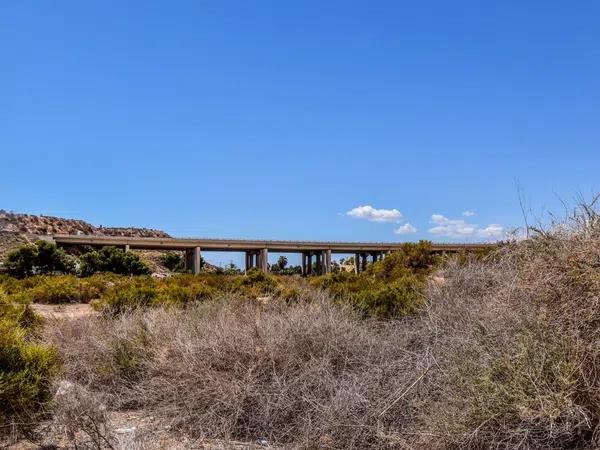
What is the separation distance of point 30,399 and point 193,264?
52.4 m

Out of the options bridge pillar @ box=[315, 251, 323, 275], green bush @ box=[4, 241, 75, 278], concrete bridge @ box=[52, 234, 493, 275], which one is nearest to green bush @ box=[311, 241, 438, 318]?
green bush @ box=[4, 241, 75, 278]

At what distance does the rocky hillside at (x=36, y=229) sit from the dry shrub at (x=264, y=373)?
48822 mm

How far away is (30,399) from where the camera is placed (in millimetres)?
5766

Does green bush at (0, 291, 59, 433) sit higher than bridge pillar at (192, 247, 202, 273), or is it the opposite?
bridge pillar at (192, 247, 202, 273)

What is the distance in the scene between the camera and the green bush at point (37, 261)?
121ft

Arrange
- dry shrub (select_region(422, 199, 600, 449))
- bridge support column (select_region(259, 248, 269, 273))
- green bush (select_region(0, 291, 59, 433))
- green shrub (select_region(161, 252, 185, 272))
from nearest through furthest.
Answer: dry shrub (select_region(422, 199, 600, 449))
green bush (select_region(0, 291, 59, 433))
bridge support column (select_region(259, 248, 269, 273))
green shrub (select_region(161, 252, 185, 272))

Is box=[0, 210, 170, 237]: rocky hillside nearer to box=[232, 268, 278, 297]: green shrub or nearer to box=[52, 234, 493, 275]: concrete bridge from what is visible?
box=[52, 234, 493, 275]: concrete bridge

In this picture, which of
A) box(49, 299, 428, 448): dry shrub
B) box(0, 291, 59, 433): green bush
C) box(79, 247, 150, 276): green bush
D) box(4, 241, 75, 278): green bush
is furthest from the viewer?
box(79, 247, 150, 276): green bush

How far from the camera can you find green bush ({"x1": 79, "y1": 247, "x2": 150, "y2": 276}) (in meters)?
42.8

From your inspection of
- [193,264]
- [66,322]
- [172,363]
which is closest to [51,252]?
[193,264]

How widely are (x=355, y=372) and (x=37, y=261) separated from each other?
37.6 metres

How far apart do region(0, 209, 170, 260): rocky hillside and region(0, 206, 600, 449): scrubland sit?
49.6m

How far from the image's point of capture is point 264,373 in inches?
249

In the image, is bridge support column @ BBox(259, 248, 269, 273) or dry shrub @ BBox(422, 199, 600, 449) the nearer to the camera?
dry shrub @ BBox(422, 199, 600, 449)
